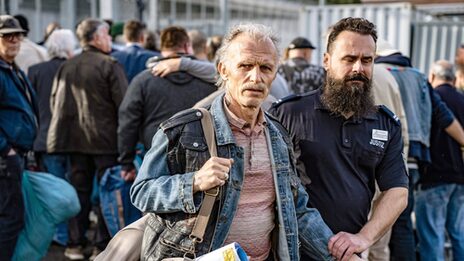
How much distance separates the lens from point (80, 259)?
6.11 metres

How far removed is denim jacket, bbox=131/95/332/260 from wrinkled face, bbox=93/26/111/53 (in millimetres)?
3624

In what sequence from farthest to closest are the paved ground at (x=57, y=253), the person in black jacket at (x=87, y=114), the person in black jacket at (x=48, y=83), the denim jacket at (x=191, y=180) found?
the person in black jacket at (x=48, y=83) < the paved ground at (x=57, y=253) < the person in black jacket at (x=87, y=114) < the denim jacket at (x=191, y=180)

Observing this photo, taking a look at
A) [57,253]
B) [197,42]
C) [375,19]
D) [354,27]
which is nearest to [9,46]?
[197,42]

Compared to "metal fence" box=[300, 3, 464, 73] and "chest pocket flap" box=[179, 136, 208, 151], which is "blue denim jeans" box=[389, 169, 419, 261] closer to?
"chest pocket flap" box=[179, 136, 208, 151]

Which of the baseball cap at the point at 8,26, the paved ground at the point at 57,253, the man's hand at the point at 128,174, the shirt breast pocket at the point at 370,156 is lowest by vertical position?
the paved ground at the point at 57,253

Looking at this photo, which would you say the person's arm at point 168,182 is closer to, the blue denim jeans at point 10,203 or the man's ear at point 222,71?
the man's ear at point 222,71

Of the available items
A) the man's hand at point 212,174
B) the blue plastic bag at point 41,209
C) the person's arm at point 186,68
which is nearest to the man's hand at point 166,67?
the person's arm at point 186,68

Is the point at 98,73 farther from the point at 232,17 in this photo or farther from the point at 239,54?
the point at 232,17

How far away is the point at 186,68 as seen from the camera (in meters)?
5.08

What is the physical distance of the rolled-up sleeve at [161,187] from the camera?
2.37m

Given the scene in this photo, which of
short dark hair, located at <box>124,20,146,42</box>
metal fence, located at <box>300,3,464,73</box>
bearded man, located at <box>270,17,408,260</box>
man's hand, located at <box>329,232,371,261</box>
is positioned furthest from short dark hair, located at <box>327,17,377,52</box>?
metal fence, located at <box>300,3,464,73</box>

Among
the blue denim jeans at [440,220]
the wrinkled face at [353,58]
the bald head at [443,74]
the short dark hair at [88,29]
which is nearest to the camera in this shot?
the wrinkled face at [353,58]

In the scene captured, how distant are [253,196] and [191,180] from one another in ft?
1.15

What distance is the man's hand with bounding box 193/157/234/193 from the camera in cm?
230
